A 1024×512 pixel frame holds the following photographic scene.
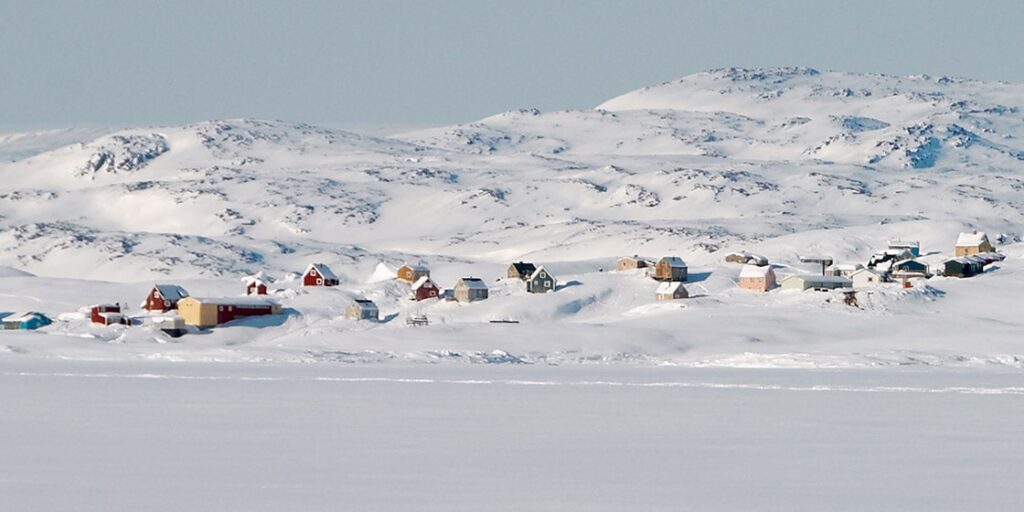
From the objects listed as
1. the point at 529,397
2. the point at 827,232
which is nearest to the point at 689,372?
the point at 529,397

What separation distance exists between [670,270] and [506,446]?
78837mm

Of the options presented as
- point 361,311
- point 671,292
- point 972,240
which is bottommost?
point 361,311

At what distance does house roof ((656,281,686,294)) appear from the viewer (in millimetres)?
102000

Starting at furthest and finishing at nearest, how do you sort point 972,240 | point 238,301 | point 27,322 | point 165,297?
point 972,240, point 165,297, point 27,322, point 238,301

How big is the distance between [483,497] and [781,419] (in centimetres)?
1418

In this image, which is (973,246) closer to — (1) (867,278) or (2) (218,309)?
(1) (867,278)

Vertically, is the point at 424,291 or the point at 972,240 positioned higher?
the point at 972,240

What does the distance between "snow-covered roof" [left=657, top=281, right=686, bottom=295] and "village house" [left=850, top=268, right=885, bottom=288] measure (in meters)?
11.0

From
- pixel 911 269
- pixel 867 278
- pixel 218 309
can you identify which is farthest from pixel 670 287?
pixel 218 309

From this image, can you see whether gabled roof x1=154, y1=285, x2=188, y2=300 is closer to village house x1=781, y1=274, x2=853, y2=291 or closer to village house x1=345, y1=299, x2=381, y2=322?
village house x1=345, y1=299, x2=381, y2=322

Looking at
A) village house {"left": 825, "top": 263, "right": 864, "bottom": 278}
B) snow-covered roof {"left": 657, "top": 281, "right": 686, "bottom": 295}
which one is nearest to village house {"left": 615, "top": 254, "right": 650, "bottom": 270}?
village house {"left": 825, "top": 263, "right": 864, "bottom": 278}

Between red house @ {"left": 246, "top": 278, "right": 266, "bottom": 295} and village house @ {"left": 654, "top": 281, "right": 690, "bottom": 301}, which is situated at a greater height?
red house @ {"left": 246, "top": 278, "right": 266, "bottom": 295}

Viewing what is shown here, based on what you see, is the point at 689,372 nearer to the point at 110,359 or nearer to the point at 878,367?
the point at 878,367

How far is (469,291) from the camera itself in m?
106
